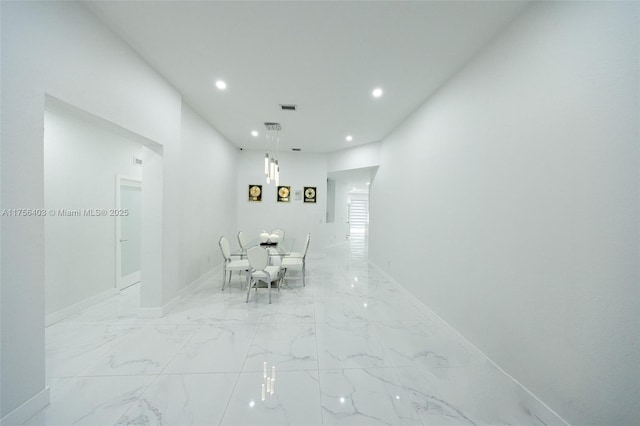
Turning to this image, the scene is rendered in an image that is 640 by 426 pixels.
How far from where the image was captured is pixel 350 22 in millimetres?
1922

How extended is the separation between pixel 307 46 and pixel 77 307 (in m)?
4.20

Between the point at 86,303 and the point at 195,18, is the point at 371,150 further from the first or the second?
the point at 86,303

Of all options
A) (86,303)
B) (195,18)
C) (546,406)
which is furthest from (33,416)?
(546,406)

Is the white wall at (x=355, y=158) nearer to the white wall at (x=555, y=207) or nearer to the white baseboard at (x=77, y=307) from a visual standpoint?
the white wall at (x=555, y=207)

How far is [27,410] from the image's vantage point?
142 cm

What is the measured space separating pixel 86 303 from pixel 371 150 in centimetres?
577

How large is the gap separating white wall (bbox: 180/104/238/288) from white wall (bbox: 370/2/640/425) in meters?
3.82

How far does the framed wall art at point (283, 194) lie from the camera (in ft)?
21.8

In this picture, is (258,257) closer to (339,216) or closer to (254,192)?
(254,192)

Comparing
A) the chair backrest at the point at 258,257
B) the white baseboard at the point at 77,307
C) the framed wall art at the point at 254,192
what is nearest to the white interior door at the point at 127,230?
the white baseboard at the point at 77,307

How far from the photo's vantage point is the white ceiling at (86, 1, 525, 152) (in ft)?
5.97

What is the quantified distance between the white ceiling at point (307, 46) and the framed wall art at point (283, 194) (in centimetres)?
319

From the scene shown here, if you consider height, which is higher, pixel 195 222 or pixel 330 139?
pixel 330 139

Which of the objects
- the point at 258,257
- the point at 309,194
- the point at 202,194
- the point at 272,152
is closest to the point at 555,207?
the point at 258,257
